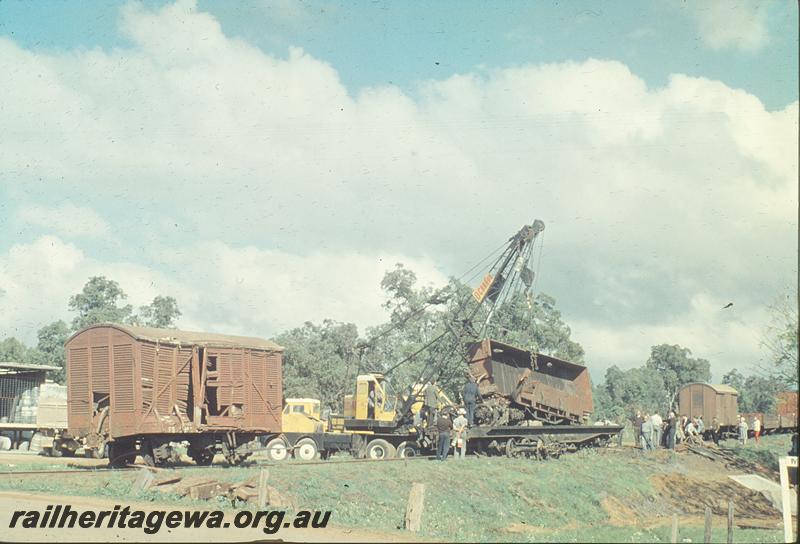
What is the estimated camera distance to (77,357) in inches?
928

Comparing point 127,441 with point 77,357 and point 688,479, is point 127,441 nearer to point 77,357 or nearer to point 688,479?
point 77,357

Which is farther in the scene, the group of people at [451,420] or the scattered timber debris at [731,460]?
the scattered timber debris at [731,460]

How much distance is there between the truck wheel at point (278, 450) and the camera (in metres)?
30.0

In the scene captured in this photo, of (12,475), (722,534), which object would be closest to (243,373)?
(12,475)

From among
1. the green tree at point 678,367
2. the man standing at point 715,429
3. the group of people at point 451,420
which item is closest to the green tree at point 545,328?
the man standing at point 715,429

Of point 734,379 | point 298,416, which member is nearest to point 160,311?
point 298,416

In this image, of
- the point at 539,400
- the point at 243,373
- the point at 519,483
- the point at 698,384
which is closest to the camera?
the point at 519,483

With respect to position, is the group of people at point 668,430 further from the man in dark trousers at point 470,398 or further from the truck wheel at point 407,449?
the truck wheel at point 407,449

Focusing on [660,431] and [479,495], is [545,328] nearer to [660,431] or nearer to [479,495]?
[660,431]

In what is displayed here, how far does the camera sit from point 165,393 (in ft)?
75.8

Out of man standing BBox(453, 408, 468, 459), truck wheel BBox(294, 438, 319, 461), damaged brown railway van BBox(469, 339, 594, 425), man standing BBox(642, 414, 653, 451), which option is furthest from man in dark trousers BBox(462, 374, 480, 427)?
man standing BBox(642, 414, 653, 451)

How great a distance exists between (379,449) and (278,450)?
4017 mm

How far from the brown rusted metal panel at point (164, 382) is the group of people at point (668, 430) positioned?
18054mm

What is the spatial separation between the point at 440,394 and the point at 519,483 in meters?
8.94
